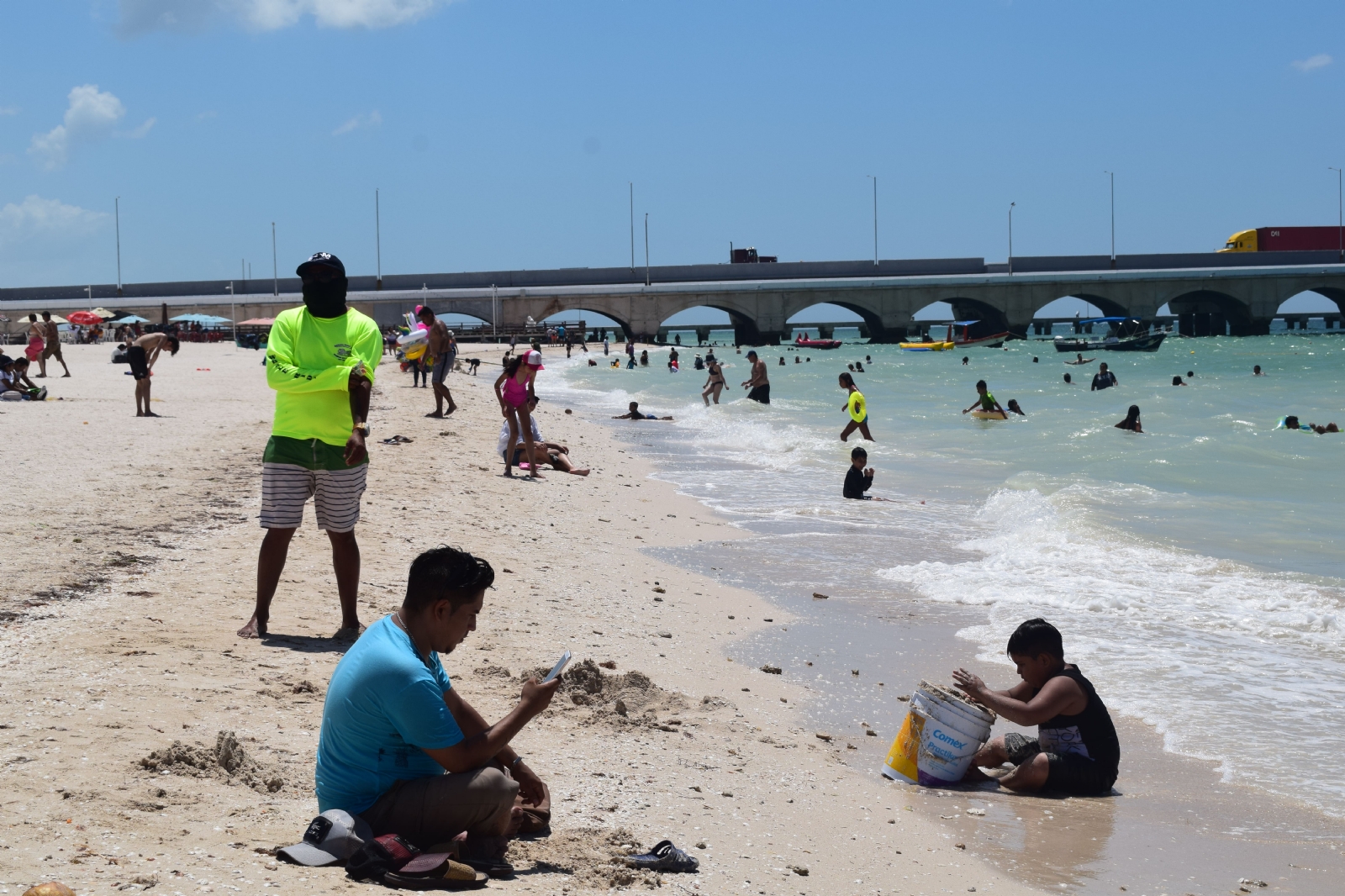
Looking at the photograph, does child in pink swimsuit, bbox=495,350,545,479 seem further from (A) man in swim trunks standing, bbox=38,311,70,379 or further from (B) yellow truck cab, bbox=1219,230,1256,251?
(B) yellow truck cab, bbox=1219,230,1256,251

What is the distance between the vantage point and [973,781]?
4969 millimetres

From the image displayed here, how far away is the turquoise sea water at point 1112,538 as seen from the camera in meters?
5.89

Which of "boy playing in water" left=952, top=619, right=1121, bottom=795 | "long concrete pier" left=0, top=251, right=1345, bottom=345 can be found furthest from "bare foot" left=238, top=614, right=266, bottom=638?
"long concrete pier" left=0, top=251, right=1345, bottom=345

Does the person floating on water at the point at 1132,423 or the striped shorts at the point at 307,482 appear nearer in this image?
the striped shorts at the point at 307,482

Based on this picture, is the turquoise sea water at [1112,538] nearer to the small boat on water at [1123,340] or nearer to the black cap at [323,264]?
the black cap at [323,264]

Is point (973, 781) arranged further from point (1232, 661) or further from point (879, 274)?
point (879, 274)

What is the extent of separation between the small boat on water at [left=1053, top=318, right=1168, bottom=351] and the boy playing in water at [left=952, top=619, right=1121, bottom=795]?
66.1m

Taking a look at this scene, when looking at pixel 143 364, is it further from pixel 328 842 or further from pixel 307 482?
pixel 328 842

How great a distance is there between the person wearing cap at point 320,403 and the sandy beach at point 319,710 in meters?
0.70

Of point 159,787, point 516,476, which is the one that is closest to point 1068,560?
point 516,476

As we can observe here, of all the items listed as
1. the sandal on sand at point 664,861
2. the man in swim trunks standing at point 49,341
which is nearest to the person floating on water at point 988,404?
the man in swim trunks standing at point 49,341

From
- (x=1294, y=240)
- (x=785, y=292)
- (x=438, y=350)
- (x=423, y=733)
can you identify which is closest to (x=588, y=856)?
(x=423, y=733)

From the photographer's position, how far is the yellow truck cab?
93.1m


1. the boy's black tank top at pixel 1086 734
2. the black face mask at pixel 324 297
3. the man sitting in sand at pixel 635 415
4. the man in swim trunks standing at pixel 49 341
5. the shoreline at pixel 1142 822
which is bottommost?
the shoreline at pixel 1142 822
